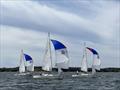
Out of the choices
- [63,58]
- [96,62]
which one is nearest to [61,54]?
[63,58]

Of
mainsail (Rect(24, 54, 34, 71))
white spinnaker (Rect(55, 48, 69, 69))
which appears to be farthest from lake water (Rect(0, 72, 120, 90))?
mainsail (Rect(24, 54, 34, 71))

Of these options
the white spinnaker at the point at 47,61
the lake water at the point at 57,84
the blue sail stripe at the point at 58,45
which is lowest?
the lake water at the point at 57,84

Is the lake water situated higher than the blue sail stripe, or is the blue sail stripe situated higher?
the blue sail stripe

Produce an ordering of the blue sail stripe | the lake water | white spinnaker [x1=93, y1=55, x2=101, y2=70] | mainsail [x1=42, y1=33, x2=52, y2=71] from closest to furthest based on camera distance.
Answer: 1. the lake water
2. the blue sail stripe
3. mainsail [x1=42, y1=33, x2=52, y2=71]
4. white spinnaker [x1=93, y1=55, x2=101, y2=70]

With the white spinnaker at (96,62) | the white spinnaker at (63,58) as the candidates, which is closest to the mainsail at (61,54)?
the white spinnaker at (63,58)

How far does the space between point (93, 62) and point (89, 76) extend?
4391 mm

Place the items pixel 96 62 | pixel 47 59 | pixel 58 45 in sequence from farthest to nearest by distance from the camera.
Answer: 1. pixel 96 62
2. pixel 47 59
3. pixel 58 45

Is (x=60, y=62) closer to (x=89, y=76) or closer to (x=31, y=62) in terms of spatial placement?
(x=89, y=76)

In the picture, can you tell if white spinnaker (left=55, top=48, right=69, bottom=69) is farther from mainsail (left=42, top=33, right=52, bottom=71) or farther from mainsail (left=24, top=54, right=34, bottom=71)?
mainsail (left=24, top=54, right=34, bottom=71)

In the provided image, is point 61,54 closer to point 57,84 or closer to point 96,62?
point 57,84

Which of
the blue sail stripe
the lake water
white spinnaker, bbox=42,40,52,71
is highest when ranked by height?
the blue sail stripe

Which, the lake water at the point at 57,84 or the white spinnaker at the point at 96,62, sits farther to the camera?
the white spinnaker at the point at 96,62

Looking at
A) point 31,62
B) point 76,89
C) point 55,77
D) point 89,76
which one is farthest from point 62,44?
point 31,62

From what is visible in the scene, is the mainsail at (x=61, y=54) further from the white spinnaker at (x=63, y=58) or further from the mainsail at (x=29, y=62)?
the mainsail at (x=29, y=62)
